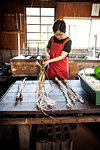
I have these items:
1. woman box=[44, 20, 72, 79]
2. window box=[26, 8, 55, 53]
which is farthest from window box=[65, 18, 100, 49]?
woman box=[44, 20, 72, 79]

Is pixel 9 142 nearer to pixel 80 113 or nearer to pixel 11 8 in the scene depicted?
pixel 80 113

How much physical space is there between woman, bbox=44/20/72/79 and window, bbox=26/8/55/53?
3.44 metres

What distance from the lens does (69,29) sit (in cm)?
614

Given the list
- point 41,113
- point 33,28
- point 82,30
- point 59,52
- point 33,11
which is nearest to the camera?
point 41,113

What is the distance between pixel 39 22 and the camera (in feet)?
20.3

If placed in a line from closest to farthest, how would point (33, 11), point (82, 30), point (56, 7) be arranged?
1. point (56, 7)
2. point (33, 11)
3. point (82, 30)

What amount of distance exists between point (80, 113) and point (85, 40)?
586 cm

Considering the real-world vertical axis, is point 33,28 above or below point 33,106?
above

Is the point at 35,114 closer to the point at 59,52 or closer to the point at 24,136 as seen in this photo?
the point at 24,136

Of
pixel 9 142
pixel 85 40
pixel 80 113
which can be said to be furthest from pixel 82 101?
pixel 85 40

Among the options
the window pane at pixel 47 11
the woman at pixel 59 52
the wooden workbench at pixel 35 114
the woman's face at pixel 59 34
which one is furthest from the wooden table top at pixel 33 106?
the window pane at pixel 47 11

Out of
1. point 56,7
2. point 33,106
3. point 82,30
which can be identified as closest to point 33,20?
point 56,7

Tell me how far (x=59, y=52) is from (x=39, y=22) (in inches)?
166

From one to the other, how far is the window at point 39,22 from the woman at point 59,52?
3.44 metres
